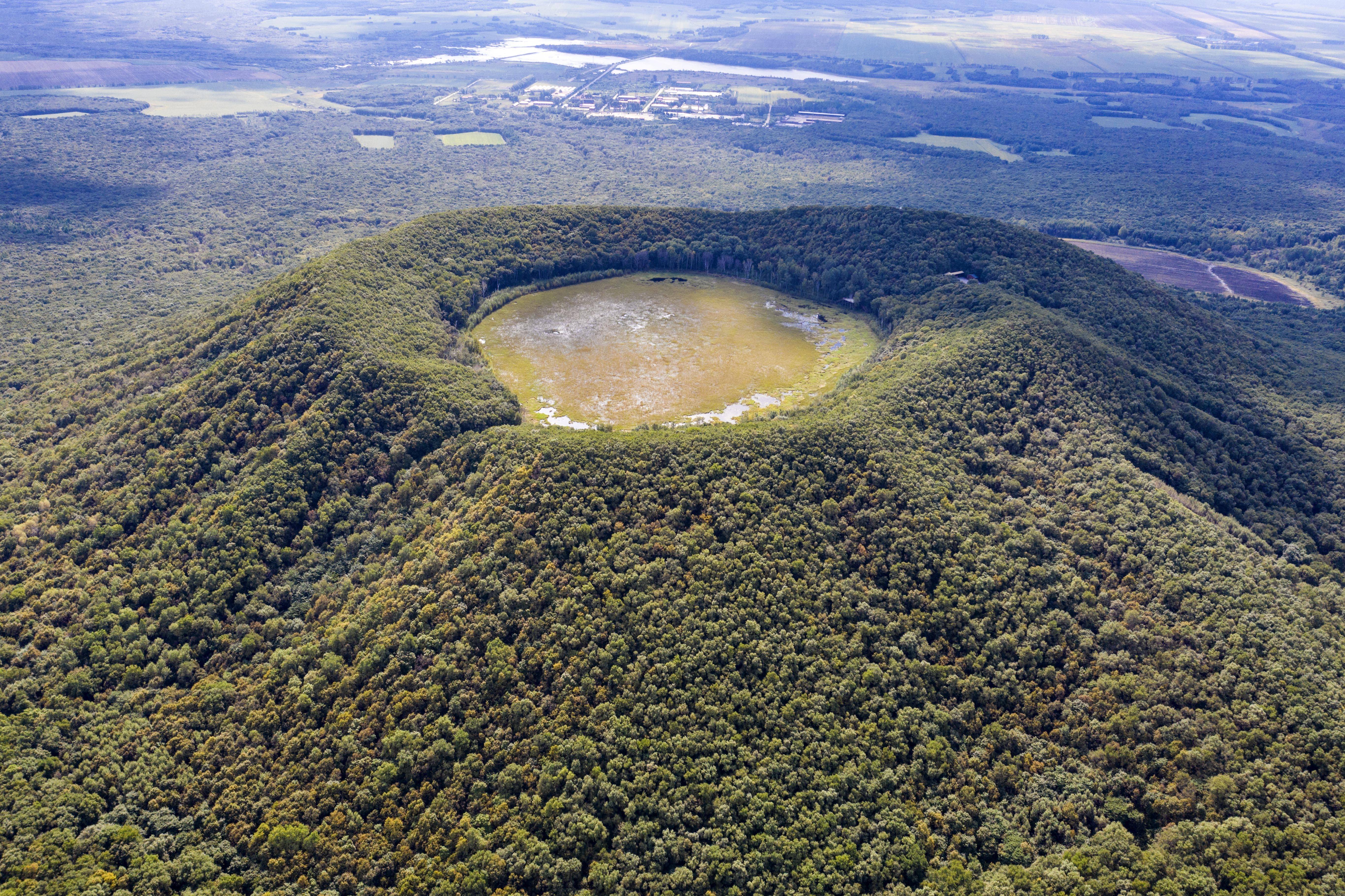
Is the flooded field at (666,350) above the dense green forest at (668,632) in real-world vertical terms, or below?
above

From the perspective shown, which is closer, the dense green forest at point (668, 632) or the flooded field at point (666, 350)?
the dense green forest at point (668, 632)

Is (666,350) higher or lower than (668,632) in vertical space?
higher

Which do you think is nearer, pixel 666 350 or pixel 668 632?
pixel 668 632

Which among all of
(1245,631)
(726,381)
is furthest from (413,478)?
(1245,631)

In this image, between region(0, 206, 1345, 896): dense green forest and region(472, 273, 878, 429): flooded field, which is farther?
region(472, 273, 878, 429): flooded field
